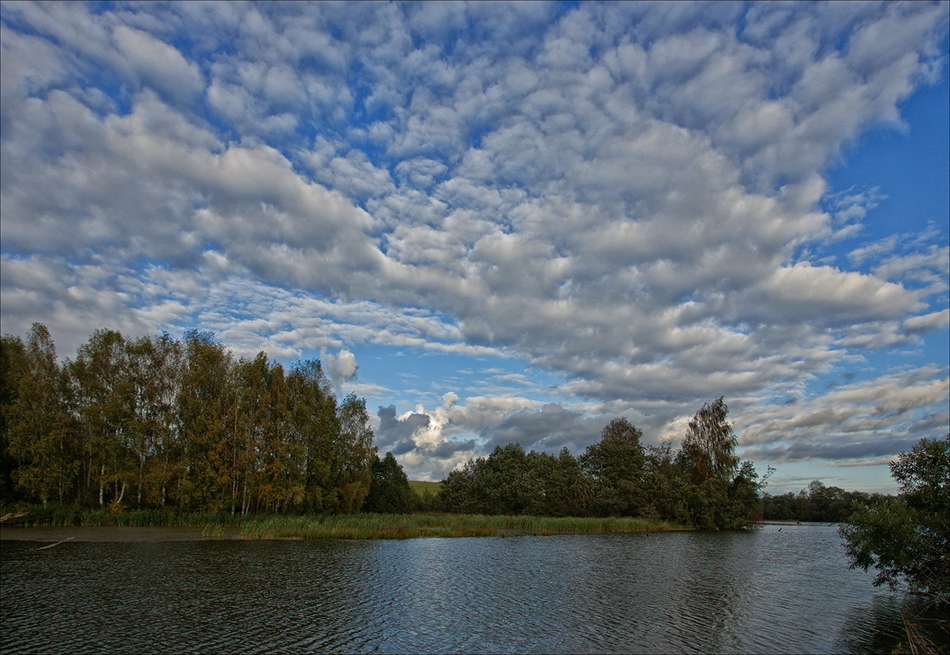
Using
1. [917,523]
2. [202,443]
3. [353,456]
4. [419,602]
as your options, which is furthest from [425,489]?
[917,523]

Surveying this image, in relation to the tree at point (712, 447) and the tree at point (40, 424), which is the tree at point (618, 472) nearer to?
the tree at point (712, 447)

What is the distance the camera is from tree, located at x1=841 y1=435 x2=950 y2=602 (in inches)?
896

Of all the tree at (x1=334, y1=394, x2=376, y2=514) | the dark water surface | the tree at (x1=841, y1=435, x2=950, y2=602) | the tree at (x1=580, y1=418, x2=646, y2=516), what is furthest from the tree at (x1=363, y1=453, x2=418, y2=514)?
the tree at (x1=841, y1=435, x2=950, y2=602)

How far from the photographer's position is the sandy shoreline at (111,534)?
44116 mm

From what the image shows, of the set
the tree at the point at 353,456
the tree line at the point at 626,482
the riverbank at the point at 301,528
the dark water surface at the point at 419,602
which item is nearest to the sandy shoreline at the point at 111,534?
the riverbank at the point at 301,528

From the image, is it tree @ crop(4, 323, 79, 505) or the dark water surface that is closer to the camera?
the dark water surface

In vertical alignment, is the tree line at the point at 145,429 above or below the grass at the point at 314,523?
above

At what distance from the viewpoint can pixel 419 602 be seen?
25.5 metres

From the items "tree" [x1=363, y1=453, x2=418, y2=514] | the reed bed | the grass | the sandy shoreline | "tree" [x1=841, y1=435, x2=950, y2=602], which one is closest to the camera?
"tree" [x1=841, y1=435, x2=950, y2=602]

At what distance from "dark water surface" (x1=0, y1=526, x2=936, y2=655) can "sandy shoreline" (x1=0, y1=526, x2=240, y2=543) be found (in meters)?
3.99

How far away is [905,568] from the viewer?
24.1 m

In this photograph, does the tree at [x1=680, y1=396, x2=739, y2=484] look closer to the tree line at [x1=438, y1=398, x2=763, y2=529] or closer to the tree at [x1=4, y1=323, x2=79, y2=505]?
the tree line at [x1=438, y1=398, x2=763, y2=529]

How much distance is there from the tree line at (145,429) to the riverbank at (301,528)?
4.05 metres

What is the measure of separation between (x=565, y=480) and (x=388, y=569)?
57713 mm
